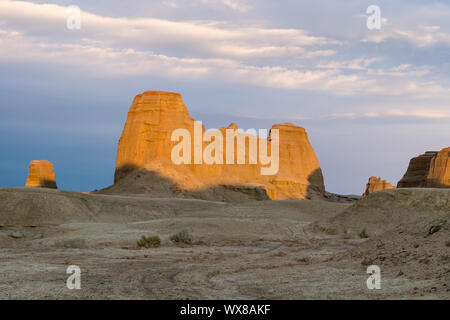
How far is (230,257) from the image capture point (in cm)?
1388

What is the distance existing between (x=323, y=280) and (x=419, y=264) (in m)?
1.74

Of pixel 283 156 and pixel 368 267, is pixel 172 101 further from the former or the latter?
pixel 368 267

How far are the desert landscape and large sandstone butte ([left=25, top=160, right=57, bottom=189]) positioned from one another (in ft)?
92.3

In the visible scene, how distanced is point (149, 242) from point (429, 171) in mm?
61628

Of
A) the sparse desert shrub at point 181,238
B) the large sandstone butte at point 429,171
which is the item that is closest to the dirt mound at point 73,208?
the sparse desert shrub at point 181,238

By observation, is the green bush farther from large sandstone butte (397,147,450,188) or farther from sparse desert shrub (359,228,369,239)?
large sandstone butte (397,147,450,188)

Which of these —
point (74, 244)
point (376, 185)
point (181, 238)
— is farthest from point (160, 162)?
point (376, 185)

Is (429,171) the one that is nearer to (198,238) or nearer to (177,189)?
(177,189)

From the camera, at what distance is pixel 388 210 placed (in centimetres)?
2522

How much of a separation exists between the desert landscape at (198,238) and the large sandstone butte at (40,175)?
2814 cm

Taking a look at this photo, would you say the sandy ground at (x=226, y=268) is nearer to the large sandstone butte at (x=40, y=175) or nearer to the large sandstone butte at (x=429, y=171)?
the large sandstone butte at (x=429, y=171)

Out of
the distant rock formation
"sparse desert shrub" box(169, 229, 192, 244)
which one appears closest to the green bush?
"sparse desert shrub" box(169, 229, 192, 244)

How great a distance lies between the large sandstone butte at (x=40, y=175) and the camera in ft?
265
